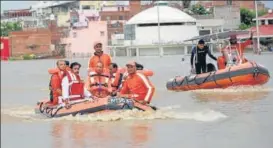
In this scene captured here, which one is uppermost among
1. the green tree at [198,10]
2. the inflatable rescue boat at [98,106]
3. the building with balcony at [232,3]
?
the building with balcony at [232,3]

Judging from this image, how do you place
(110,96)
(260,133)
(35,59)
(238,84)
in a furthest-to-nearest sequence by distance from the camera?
1. (35,59)
2. (238,84)
3. (110,96)
4. (260,133)

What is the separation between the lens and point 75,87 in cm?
1445

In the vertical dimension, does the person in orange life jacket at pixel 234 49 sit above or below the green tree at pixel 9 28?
below

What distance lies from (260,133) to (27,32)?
102516 millimetres

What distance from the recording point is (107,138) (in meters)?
12.9

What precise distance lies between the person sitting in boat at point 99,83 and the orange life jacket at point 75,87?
1.95ft

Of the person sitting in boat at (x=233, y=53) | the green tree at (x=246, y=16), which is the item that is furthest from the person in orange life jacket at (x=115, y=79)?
the green tree at (x=246, y=16)

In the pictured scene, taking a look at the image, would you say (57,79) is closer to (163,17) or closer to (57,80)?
(57,80)

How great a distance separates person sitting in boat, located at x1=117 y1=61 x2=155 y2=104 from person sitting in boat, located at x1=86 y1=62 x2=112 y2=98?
63cm

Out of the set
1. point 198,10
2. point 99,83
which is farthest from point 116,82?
point 198,10

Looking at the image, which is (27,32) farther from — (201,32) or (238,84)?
(238,84)

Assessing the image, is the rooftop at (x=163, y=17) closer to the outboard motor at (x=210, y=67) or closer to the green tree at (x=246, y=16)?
the green tree at (x=246, y=16)

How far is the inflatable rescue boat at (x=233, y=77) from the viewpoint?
69.7ft

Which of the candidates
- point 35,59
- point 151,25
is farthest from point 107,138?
point 35,59
